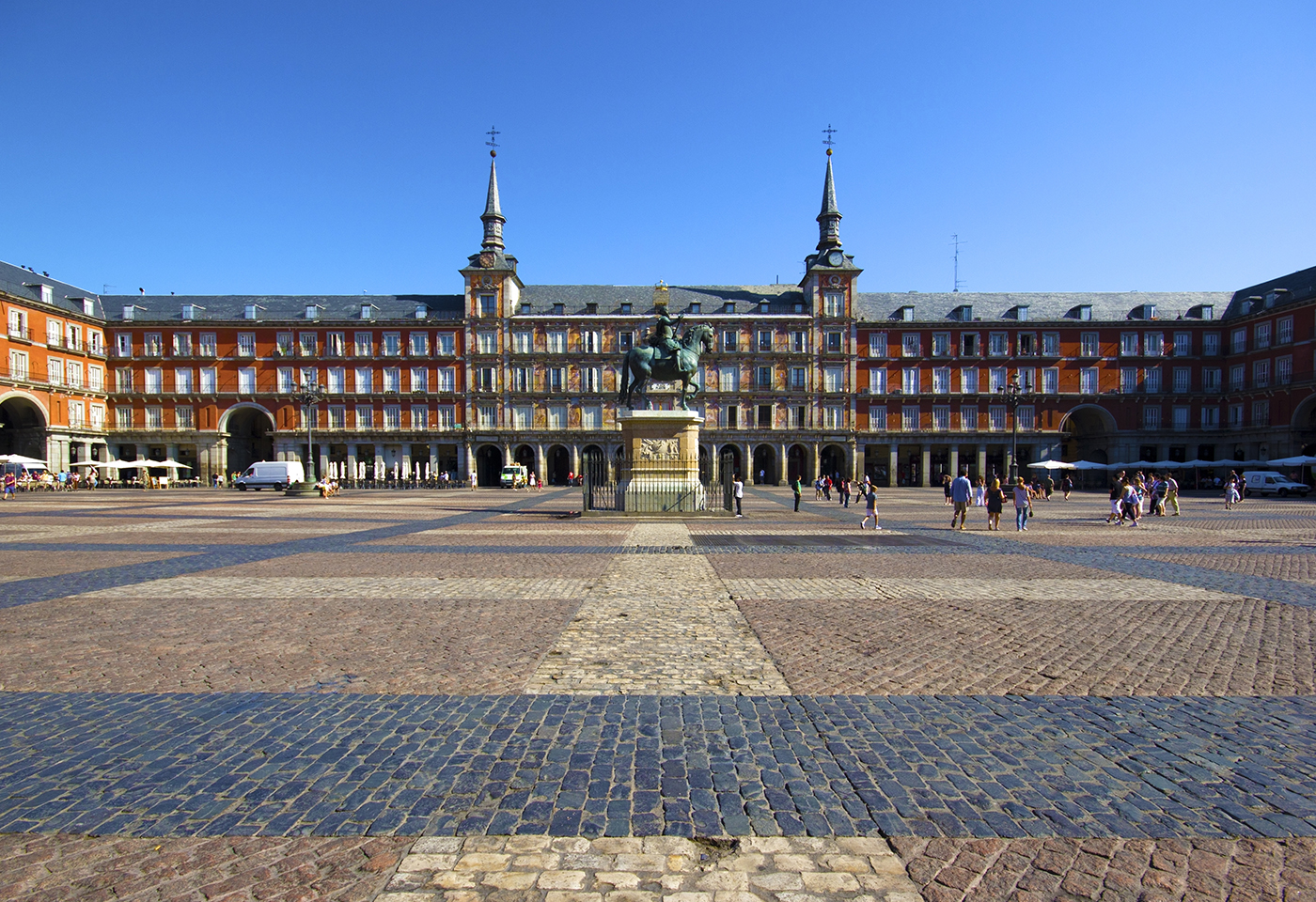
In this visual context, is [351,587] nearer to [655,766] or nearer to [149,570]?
[149,570]

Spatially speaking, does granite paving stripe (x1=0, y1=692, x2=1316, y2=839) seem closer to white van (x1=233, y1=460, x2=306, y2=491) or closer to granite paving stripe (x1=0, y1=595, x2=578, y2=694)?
granite paving stripe (x1=0, y1=595, x2=578, y2=694)

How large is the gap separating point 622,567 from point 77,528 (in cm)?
1555

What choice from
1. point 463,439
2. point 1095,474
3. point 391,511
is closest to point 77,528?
point 391,511

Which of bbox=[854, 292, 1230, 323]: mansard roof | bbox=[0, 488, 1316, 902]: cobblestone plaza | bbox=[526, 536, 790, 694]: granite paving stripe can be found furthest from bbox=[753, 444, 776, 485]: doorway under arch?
bbox=[526, 536, 790, 694]: granite paving stripe

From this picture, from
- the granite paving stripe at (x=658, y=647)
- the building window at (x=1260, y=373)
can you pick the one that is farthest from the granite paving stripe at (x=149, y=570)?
the building window at (x=1260, y=373)

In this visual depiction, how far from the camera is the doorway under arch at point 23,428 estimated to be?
44719 mm

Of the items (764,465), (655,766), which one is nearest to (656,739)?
(655,766)

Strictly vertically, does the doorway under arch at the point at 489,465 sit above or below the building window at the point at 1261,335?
below

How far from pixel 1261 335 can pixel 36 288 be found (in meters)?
83.8

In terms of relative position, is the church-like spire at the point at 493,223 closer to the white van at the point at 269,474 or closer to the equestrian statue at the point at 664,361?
the white van at the point at 269,474

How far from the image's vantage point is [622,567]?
34.9 feet

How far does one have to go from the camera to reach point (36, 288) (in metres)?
45.9

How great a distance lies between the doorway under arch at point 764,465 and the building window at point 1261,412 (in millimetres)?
32309

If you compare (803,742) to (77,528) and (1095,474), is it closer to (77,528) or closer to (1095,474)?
(77,528)
